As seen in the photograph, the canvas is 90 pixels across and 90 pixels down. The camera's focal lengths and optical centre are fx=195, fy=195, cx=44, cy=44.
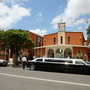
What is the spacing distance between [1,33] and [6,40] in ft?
4.93

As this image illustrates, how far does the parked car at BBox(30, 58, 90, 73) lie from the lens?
19.0 metres

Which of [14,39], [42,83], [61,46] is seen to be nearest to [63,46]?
[61,46]

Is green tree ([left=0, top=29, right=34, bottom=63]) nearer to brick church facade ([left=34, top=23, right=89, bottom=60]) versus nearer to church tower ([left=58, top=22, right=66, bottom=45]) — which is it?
brick church facade ([left=34, top=23, right=89, bottom=60])

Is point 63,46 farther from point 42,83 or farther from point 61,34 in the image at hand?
point 42,83

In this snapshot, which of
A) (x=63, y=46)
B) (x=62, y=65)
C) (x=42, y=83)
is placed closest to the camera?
(x=42, y=83)

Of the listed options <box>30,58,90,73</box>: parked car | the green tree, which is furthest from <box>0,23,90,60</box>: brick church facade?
<box>30,58,90,73</box>: parked car

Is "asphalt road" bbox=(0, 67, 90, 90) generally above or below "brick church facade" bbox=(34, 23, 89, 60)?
below

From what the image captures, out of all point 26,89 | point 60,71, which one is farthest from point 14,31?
point 26,89

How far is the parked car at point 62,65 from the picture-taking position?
1903cm

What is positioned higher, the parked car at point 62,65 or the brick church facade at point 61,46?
the brick church facade at point 61,46

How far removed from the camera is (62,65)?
792 inches

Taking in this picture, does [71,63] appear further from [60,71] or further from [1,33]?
[1,33]

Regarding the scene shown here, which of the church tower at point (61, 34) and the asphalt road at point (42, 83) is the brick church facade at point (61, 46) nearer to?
the church tower at point (61, 34)

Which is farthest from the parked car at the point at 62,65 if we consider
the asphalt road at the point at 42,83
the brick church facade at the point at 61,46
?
the brick church facade at the point at 61,46
